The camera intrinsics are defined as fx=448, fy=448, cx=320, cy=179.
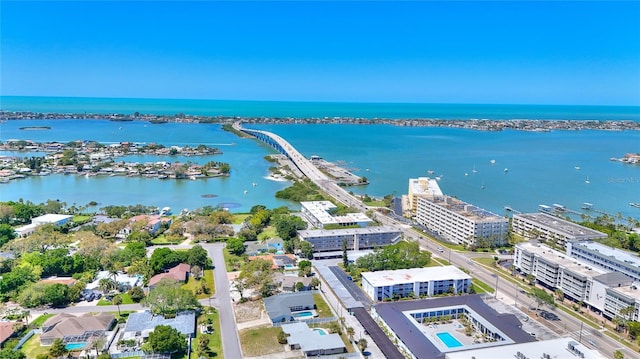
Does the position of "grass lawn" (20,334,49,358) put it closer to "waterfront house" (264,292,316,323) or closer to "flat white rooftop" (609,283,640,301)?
"waterfront house" (264,292,316,323)

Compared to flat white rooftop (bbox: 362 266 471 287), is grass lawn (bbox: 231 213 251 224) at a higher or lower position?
lower

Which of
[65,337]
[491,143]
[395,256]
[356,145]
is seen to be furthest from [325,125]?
[65,337]

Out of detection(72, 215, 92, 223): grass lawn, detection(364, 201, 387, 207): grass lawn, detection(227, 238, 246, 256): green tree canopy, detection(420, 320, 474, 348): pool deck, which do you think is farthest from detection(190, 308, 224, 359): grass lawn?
detection(364, 201, 387, 207): grass lawn

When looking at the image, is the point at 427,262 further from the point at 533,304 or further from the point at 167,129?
the point at 167,129

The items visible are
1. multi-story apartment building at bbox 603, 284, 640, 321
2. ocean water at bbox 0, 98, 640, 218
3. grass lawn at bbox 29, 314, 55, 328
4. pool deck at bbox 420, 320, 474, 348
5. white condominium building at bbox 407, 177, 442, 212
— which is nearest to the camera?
pool deck at bbox 420, 320, 474, 348

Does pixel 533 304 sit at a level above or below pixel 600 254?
below

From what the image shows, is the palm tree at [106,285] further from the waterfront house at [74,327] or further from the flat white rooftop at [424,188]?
the flat white rooftop at [424,188]

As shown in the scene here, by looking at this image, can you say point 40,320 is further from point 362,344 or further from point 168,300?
point 362,344
